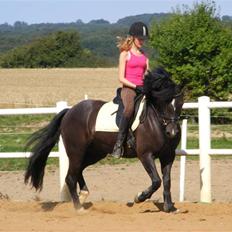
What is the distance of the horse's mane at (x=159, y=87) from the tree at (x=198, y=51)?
13.4m

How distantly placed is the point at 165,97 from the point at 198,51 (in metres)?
14.2

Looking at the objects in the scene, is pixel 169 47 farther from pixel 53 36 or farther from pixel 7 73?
pixel 53 36

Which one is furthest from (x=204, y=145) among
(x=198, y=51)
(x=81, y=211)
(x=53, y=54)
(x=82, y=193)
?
(x=53, y=54)

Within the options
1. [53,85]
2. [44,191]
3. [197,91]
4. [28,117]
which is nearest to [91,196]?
[44,191]

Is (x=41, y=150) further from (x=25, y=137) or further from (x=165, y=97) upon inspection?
(x=25, y=137)

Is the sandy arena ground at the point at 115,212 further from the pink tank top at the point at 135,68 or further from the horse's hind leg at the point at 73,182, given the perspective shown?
the pink tank top at the point at 135,68

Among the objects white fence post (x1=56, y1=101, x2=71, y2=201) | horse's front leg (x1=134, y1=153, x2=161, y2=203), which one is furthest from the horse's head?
white fence post (x1=56, y1=101, x2=71, y2=201)

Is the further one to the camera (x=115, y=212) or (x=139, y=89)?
(x=115, y=212)

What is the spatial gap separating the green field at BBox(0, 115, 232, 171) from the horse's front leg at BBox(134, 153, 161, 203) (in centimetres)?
570

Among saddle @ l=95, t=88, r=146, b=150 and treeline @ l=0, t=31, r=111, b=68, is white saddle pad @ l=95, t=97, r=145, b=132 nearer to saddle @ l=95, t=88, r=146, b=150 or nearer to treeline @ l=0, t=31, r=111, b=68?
saddle @ l=95, t=88, r=146, b=150

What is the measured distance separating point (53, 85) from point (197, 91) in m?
28.8

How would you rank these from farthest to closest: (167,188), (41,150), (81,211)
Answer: (41,150), (81,211), (167,188)

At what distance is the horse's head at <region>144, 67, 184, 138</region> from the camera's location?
840cm

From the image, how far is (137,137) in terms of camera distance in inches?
341
